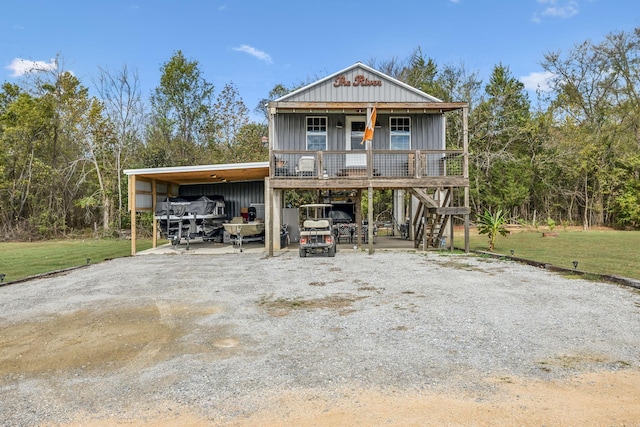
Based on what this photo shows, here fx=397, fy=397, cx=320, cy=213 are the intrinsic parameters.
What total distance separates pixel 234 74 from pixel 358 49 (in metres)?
9.44

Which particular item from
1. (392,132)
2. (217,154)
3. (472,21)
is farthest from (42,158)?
(472,21)

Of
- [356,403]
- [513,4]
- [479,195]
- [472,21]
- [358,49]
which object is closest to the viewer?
[356,403]

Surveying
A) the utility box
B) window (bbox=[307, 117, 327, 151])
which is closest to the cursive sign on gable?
window (bbox=[307, 117, 327, 151])

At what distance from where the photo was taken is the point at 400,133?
14.5 metres

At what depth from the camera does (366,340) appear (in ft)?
13.4

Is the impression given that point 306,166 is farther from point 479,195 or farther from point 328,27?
point 479,195

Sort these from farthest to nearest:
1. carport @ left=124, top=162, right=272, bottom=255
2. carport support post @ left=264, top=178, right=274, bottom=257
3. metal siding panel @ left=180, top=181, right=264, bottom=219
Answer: metal siding panel @ left=180, top=181, right=264, bottom=219, carport @ left=124, top=162, right=272, bottom=255, carport support post @ left=264, top=178, right=274, bottom=257

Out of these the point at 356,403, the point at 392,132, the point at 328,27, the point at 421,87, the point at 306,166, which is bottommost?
the point at 356,403

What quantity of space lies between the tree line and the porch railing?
11.0 metres

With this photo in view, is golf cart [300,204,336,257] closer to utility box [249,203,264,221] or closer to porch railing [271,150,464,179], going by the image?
porch railing [271,150,464,179]

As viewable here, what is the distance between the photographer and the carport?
12.5m

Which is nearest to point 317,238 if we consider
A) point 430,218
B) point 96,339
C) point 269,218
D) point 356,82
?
point 269,218

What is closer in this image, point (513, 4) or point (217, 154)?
point (513, 4)

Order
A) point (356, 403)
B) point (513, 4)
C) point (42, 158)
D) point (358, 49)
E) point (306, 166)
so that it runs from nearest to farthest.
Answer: point (356, 403), point (306, 166), point (513, 4), point (42, 158), point (358, 49)
